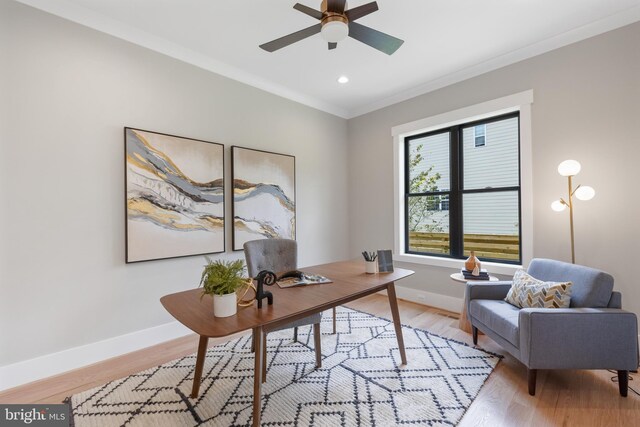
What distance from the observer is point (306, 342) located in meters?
2.64

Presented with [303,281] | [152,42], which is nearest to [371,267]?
[303,281]

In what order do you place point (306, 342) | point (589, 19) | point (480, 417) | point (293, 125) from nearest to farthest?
point (480, 417) < point (589, 19) < point (306, 342) < point (293, 125)

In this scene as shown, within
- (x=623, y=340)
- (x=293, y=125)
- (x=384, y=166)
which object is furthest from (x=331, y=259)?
(x=623, y=340)

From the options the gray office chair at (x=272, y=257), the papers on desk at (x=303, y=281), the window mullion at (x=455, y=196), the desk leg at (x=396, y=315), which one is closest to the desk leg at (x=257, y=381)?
the papers on desk at (x=303, y=281)

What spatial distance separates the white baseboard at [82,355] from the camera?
6.59ft

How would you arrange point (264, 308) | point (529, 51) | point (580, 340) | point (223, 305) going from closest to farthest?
point (223, 305) → point (264, 308) → point (580, 340) → point (529, 51)

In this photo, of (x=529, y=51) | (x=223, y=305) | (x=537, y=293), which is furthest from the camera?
(x=529, y=51)

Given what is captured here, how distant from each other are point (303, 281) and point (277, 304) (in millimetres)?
457

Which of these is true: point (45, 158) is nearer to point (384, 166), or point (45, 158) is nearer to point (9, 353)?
point (9, 353)

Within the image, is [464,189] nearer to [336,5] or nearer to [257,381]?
[336,5]

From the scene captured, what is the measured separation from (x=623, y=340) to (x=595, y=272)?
17.5 inches

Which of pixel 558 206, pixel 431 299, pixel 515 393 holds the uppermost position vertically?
pixel 558 206

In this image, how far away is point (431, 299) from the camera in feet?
11.9

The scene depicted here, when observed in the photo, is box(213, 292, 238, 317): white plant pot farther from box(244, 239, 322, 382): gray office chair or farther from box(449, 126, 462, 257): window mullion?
box(449, 126, 462, 257): window mullion
